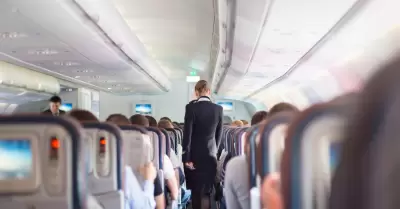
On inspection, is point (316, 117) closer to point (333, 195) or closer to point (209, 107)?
point (333, 195)

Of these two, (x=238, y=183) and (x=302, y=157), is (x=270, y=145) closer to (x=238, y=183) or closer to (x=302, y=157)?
(x=302, y=157)

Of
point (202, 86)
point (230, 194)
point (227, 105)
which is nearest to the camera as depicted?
point (230, 194)

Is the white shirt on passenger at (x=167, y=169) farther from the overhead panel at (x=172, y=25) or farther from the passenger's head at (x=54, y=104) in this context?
the overhead panel at (x=172, y=25)

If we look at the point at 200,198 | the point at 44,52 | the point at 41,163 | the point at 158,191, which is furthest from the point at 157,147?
the point at 44,52

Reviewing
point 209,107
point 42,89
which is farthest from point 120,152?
point 42,89

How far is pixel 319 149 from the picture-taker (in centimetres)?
120

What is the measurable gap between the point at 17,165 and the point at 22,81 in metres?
11.3

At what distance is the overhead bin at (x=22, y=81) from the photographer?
1140 centimetres

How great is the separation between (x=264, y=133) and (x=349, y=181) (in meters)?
1.36

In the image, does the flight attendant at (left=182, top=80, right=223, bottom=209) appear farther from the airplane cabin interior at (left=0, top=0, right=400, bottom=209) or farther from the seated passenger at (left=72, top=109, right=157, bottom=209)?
the seated passenger at (left=72, top=109, right=157, bottom=209)

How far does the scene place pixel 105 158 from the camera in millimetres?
3082

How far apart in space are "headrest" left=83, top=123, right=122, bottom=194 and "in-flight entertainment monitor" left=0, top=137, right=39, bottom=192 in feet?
3.13

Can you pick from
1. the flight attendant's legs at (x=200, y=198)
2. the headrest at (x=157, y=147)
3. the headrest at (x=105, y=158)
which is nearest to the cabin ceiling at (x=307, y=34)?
the headrest at (x=105, y=158)

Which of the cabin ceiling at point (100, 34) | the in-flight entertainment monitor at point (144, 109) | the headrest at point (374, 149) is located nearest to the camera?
the headrest at point (374, 149)
